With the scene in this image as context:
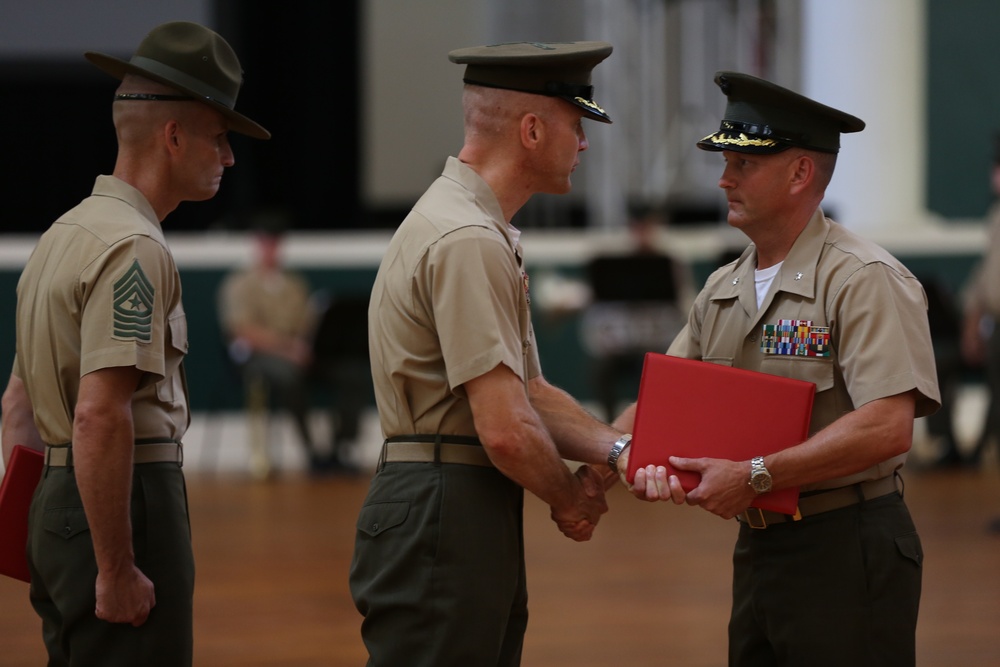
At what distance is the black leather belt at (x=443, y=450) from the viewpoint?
2.22 meters

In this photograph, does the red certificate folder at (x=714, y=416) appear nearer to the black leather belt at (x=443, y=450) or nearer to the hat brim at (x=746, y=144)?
the black leather belt at (x=443, y=450)

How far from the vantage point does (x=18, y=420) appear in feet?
8.36

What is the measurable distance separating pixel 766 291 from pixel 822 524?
1.43 ft

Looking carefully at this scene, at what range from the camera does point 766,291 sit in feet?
8.09

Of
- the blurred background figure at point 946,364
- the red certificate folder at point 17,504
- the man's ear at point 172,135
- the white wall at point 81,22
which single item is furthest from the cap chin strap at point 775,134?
the white wall at point 81,22

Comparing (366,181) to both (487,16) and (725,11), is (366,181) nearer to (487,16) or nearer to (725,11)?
(487,16)

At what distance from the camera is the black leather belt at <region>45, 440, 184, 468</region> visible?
234 centimetres

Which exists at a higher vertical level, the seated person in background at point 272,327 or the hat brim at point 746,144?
the hat brim at point 746,144

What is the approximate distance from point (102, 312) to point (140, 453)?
0.27 m

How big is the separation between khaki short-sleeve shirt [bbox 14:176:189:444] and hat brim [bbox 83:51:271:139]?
0.20m

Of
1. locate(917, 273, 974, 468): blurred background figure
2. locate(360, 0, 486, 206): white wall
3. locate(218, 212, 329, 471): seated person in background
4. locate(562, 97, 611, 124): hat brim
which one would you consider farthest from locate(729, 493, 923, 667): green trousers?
locate(360, 0, 486, 206): white wall

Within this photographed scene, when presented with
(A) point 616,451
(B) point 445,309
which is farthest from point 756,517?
(B) point 445,309

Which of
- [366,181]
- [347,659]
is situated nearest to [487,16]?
[366,181]

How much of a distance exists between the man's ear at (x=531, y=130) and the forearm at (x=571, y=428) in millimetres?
475
